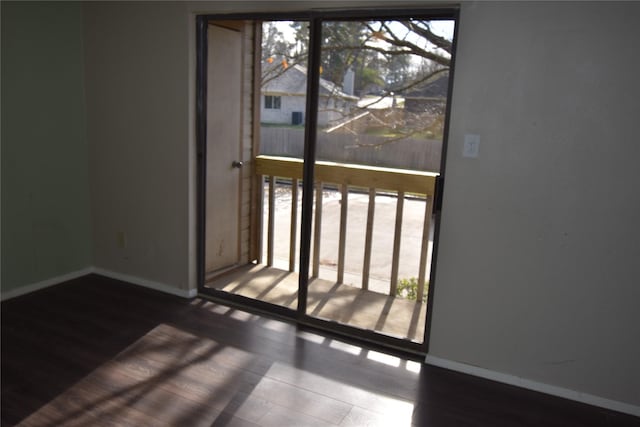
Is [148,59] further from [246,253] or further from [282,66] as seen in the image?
[246,253]

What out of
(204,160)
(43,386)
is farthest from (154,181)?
(43,386)

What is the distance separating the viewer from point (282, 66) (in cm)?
319

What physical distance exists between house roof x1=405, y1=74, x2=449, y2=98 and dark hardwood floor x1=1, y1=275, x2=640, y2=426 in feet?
4.83

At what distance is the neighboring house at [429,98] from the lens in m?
2.62

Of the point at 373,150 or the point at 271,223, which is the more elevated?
the point at 373,150

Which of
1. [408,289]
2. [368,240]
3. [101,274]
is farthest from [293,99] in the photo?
[101,274]

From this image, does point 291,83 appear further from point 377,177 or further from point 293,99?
point 377,177

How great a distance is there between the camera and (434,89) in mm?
2645

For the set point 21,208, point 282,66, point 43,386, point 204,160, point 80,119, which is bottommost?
point 43,386

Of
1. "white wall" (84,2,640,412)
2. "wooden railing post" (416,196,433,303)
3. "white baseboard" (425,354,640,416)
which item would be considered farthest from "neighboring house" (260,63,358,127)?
"white baseboard" (425,354,640,416)

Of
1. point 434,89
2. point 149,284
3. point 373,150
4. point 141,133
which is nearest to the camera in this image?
point 434,89

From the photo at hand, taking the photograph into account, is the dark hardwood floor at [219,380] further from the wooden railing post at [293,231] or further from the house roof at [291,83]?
the house roof at [291,83]

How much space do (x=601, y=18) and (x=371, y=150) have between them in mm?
1291

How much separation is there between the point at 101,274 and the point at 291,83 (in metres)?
2.09
